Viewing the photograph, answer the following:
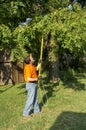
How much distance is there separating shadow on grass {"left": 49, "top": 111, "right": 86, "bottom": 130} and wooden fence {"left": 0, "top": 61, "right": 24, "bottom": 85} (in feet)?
24.2

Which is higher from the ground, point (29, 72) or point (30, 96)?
point (29, 72)

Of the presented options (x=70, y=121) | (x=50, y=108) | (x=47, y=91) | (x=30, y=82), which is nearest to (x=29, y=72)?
(x=30, y=82)

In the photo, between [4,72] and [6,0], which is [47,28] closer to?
[6,0]

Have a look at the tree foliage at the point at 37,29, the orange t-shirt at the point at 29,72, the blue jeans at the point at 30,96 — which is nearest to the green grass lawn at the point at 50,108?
the blue jeans at the point at 30,96

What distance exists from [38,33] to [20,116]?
2.80 m

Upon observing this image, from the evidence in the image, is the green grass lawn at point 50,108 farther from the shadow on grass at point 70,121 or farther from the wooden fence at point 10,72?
the wooden fence at point 10,72

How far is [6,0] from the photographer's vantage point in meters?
10.4

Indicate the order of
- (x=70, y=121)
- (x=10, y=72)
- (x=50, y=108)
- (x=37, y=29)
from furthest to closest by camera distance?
(x=10, y=72)
(x=50, y=108)
(x=37, y=29)
(x=70, y=121)

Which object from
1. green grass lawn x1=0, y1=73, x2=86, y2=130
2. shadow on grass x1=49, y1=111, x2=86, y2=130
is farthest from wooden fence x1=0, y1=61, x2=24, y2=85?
shadow on grass x1=49, y1=111, x2=86, y2=130

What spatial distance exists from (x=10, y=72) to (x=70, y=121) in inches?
329

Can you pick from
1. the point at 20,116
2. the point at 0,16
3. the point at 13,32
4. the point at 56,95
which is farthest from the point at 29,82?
the point at 56,95

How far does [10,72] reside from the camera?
16.6 m

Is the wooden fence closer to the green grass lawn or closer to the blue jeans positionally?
the green grass lawn

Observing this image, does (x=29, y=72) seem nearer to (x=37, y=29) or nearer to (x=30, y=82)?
(x=30, y=82)
